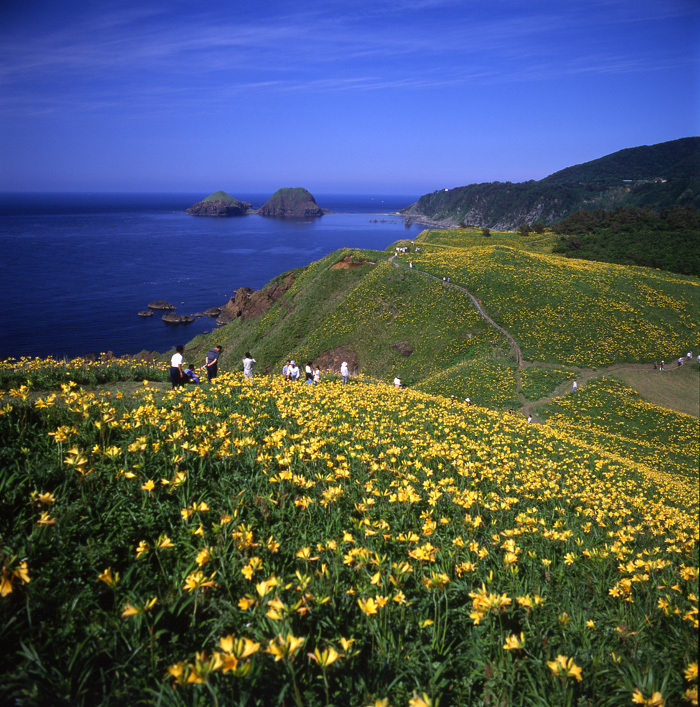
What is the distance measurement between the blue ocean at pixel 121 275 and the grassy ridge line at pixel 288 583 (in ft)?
128

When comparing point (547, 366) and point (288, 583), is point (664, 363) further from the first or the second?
point (288, 583)

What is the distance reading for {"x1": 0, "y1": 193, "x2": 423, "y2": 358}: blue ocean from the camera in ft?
190

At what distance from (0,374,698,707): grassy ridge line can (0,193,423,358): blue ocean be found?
3909 cm

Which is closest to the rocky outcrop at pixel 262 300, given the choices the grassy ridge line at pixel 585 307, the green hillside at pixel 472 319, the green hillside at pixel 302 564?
the green hillside at pixel 472 319

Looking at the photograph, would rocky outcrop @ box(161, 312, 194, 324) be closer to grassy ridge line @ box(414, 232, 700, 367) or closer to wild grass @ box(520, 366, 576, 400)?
grassy ridge line @ box(414, 232, 700, 367)

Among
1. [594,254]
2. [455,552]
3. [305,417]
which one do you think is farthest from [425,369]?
[594,254]

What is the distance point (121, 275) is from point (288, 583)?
107 metres

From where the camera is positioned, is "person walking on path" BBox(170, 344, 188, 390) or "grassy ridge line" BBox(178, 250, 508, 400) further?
"grassy ridge line" BBox(178, 250, 508, 400)

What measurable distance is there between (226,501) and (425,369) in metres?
29.7

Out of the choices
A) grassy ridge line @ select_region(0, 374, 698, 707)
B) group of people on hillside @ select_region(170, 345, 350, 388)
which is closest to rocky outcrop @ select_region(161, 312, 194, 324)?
group of people on hillside @ select_region(170, 345, 350, 388)

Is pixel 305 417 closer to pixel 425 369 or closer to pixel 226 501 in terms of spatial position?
pixel 226 501

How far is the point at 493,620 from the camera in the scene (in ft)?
11.0

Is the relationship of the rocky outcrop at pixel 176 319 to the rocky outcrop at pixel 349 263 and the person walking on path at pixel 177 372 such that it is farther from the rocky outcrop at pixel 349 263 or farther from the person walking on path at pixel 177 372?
the person walking on path at pixel 177 372

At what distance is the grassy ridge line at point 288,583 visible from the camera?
257cm
